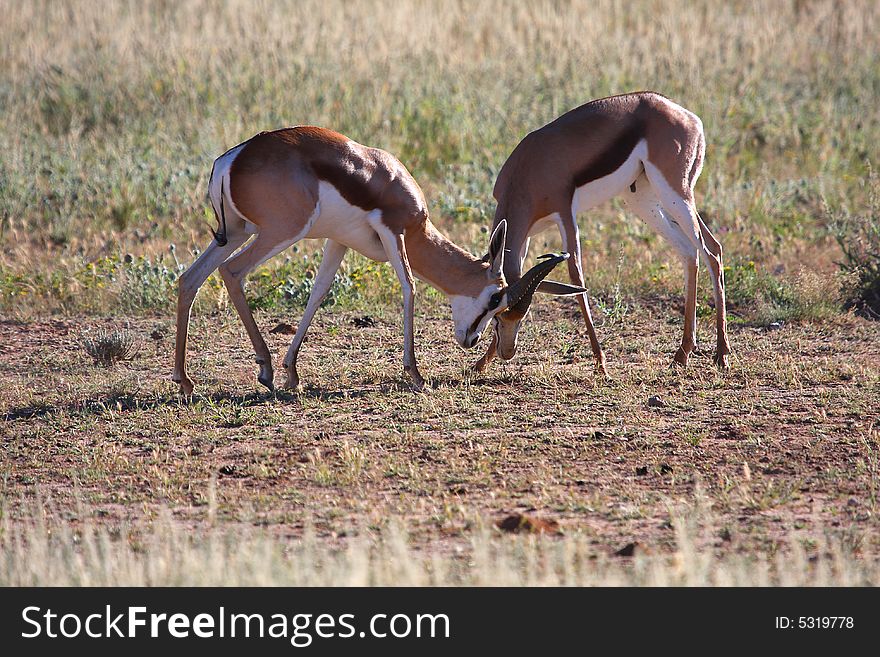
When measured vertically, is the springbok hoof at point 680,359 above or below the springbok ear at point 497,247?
below

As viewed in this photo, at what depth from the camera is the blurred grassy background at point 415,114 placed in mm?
11156

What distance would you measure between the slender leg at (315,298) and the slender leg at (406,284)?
55cm

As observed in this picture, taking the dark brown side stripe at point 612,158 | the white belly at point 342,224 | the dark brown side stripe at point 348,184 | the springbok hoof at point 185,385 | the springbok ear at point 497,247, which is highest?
the dark brown side stripe at point 612,158

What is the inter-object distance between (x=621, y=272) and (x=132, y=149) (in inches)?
258

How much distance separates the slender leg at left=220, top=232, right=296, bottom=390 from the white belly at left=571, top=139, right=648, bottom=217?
86.8 inches

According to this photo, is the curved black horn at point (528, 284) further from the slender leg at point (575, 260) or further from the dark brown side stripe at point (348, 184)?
the dark brown side stripe at point (348, 184)

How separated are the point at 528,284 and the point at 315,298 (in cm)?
155

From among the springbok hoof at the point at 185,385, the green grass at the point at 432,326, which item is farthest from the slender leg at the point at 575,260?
the springbok hoof at the point at 185,385

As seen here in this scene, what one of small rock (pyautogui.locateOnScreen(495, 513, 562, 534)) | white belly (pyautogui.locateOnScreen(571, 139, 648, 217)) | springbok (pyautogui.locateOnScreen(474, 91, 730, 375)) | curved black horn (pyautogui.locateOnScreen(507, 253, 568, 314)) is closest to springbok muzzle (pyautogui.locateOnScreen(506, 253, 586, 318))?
curved black horn (pyautogui.locateOnScreen(507, 253, 568, 314))

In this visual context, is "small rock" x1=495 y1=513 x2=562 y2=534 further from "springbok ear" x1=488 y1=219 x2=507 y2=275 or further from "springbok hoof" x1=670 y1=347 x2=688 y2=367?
"springbok hoof" x1=670 y1=347 x2=688 y2=367

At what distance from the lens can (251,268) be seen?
7984mm

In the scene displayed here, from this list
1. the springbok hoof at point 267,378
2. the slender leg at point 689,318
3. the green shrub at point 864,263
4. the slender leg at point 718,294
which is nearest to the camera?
the springbok hoof at point 267,378

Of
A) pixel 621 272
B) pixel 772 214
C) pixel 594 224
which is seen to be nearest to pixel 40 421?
pixel 621 272

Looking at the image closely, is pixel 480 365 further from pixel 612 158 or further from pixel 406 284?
pixel 612 158
